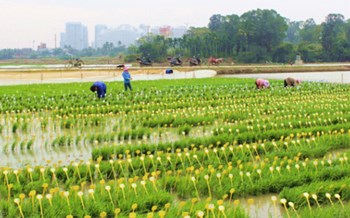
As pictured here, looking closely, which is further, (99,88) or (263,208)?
(99,88)

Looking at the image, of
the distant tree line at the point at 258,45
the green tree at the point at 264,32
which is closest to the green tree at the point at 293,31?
the distant tree line at the point at 258,45

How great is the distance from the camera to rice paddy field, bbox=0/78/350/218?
3.95 m

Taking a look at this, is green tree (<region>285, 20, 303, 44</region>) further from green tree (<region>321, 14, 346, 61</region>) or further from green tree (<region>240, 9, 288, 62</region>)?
green tree (<region>240, 9, 288, 62</region>)

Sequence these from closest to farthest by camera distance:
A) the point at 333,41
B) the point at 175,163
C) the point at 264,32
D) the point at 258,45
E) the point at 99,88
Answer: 1. the point at 175,163
2. the point at 99,88
3. the point at 333,41
4. the point at 264,32
5. the point at 258,45

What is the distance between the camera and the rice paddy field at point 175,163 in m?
3.95

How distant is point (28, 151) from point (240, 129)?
3.84 meters

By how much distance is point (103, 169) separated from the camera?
5.22 metres

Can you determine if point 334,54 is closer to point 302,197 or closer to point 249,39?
point 249,39

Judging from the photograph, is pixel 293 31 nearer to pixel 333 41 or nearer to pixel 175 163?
pixel 333 41

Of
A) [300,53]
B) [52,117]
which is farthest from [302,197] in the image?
[300,53]

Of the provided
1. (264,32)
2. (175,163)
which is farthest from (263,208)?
(264,32)

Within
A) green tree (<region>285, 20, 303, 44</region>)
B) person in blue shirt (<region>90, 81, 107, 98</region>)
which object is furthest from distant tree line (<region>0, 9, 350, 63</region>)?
person in blue shirt (<region>90, 81, 107, 98</region>)

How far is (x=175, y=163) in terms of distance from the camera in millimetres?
5504

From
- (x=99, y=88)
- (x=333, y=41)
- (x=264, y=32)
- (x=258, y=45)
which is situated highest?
(x=264, y=32)
